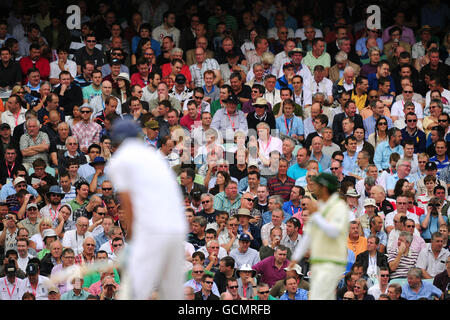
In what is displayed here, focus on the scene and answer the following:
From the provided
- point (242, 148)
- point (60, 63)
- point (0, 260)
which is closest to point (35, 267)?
point (0, 260)

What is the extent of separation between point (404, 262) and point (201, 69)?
19.7 feet

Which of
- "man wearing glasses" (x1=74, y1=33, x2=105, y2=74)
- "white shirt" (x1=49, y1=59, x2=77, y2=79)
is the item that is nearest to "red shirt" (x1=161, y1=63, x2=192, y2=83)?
"man wearing glasses" (x1=74, y1=33, x2=105, y2=74)

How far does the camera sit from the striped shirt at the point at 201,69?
18734 mm

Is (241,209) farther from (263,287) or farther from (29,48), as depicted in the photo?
(29,48)

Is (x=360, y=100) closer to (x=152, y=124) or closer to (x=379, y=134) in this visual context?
(x=379, y=134)

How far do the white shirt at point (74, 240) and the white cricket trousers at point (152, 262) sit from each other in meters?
6.82

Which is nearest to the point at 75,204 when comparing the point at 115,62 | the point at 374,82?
the point at 115,62

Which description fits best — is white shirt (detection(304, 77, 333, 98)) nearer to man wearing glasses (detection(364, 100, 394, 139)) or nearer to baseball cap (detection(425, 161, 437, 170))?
man wearing glasses (detection(364, 100, 394, 139))

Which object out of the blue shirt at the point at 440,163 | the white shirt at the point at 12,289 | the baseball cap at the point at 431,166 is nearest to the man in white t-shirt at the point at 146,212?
the white shirt at the point at 12,289

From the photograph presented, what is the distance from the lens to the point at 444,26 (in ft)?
67.6

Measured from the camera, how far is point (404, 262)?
575 inches

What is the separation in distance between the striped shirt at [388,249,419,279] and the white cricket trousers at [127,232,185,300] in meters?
7.19

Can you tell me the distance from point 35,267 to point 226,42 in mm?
7000
